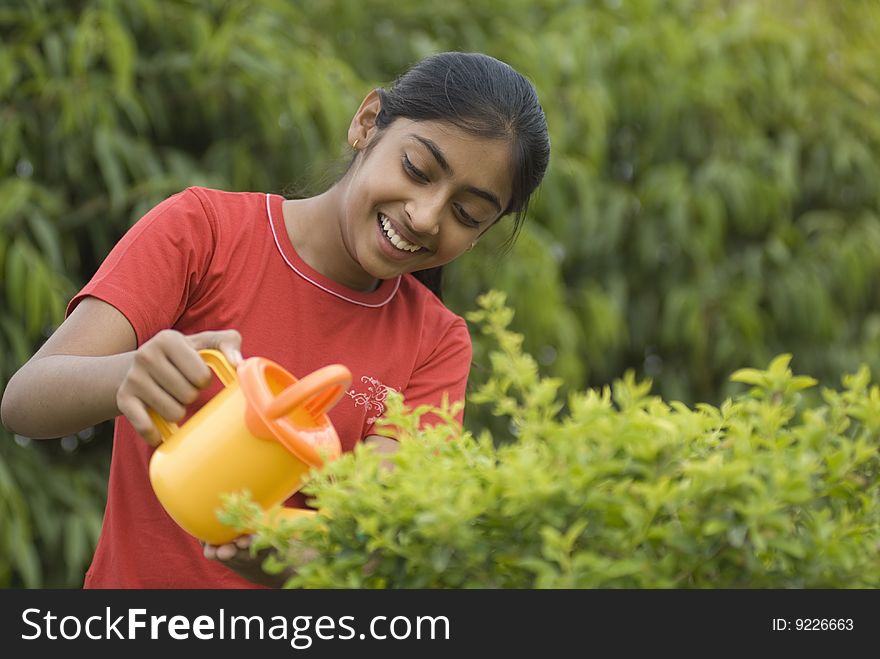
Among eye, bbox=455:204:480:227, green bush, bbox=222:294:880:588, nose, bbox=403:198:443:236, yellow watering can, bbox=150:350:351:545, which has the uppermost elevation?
eye, bbox=455:204:480:227

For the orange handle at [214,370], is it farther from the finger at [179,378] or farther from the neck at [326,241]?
the neck at [326,241]

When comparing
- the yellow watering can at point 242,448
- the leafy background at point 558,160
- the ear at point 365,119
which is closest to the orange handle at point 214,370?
the yellow watering can at point 242,448

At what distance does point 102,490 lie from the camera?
2.89 metres

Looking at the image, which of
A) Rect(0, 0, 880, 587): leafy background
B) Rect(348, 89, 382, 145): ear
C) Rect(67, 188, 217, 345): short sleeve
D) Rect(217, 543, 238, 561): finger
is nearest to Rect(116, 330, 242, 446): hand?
Rect(217, 543, 238, 561): finger

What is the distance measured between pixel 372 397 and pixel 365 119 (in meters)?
0.46

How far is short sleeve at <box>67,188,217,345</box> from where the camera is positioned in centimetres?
156

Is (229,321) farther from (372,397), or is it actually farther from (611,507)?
(611,507)

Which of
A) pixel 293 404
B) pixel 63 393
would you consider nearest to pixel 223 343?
pixel 293 404

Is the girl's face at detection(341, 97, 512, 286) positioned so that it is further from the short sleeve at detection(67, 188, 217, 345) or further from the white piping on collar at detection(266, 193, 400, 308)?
the short sleeve at detection(67, 188, 217, 345)

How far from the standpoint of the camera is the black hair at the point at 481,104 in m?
1.72

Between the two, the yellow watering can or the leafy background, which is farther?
the leafy background

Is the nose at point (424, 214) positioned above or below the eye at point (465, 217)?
below

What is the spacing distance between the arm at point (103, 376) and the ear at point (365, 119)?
21.1 inches
